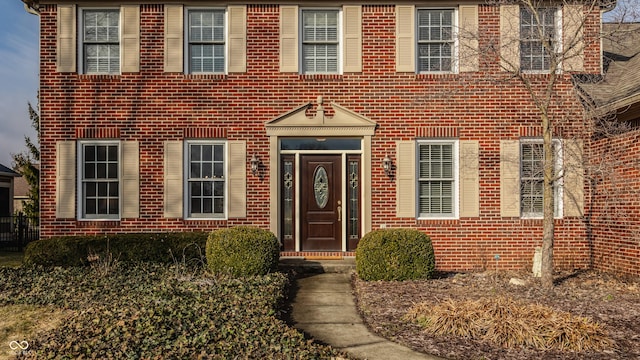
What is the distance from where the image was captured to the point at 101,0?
392 inches

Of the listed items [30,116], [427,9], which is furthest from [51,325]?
[30,116]

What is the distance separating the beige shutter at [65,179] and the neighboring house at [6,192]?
1030 centimetres

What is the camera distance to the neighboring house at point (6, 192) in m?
18.1

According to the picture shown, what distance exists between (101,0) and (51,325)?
685 centimetres

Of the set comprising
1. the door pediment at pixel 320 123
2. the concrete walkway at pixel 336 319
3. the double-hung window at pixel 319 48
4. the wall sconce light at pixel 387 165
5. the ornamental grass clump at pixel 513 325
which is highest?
the double-hung window at pixel 319 48

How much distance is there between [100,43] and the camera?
32.9ft

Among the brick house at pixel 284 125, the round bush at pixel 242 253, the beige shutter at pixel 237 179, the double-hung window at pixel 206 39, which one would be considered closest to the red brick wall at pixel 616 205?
the brick house at pixel 284 125

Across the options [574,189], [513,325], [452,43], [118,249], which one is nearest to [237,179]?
[118,249]

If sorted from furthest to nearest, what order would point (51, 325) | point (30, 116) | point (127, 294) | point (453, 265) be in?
point (30, 116)
point (453, 265)
point (127, 294)
point (51, 325)

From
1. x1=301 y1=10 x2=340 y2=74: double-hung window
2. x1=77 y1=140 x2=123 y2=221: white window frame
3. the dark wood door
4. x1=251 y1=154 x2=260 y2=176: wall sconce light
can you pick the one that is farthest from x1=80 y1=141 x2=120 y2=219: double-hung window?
x1=301 y1=10 x2=340 y2=74: double-hung window

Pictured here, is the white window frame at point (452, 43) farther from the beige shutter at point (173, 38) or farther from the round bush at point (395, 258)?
the beige shutter at point (173, 38)

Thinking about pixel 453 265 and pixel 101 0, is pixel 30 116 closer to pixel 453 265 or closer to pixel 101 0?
pixel 101 0

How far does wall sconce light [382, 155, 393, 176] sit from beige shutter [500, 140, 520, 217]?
228 cm

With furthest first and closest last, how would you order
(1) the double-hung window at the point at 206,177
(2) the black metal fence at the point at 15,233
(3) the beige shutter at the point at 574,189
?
(2) the black metal fence at the point at 15,233, (1) the double-hung window at the point at 206,177, (3) the beige shutter at the point at 574,189
